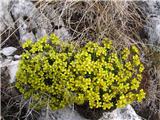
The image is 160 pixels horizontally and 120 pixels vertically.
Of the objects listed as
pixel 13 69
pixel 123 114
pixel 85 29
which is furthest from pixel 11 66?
pixel 123 114

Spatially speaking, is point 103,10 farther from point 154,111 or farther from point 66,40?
point 154,111

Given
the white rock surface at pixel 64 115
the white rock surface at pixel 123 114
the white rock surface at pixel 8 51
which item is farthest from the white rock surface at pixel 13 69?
the white rock surface at pixel 123 114

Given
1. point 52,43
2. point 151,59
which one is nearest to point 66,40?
point 52,43

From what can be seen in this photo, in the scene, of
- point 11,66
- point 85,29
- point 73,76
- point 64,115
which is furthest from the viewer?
point 85,29

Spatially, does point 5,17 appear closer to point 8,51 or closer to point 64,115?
point 8,51

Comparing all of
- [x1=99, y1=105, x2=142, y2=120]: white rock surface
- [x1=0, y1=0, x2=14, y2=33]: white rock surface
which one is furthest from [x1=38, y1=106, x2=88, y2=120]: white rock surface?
[x1=0, y1=0, x2=14, y2=33]: white rock surface

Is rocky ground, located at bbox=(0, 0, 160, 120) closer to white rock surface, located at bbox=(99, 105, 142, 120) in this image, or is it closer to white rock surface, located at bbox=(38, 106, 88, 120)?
white rock surface, located at bbox=(99, 105, 142, 120)
